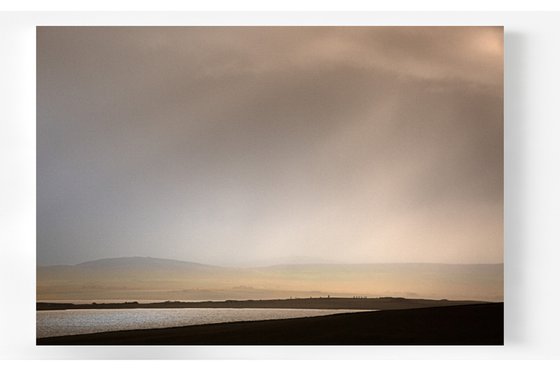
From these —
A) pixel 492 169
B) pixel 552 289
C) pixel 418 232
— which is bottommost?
pixel 552 289

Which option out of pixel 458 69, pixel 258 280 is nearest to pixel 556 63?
pixel 458 69

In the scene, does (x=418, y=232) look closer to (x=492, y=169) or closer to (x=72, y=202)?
(x=492, y=169)

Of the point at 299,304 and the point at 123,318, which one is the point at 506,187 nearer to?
the point at 299,304

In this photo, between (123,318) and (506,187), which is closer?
(123,318)

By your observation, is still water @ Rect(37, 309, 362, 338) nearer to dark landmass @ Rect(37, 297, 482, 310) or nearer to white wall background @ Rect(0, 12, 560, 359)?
dark landmass @ Rect(37, 297, 482, 310)

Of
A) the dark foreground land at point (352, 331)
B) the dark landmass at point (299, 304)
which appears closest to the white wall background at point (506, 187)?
the dark foreground land at point (352, 331)

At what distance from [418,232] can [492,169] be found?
440 millimetres

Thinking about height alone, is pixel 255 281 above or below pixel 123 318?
above

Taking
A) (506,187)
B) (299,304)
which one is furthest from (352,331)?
(506,187)

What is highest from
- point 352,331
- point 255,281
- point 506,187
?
point 506,187

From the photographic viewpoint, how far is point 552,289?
319cm

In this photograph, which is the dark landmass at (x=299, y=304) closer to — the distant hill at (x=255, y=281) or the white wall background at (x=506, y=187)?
the distant hill at (x=255, y=281)

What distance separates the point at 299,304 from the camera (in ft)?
10.2

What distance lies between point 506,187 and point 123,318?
185 cm
